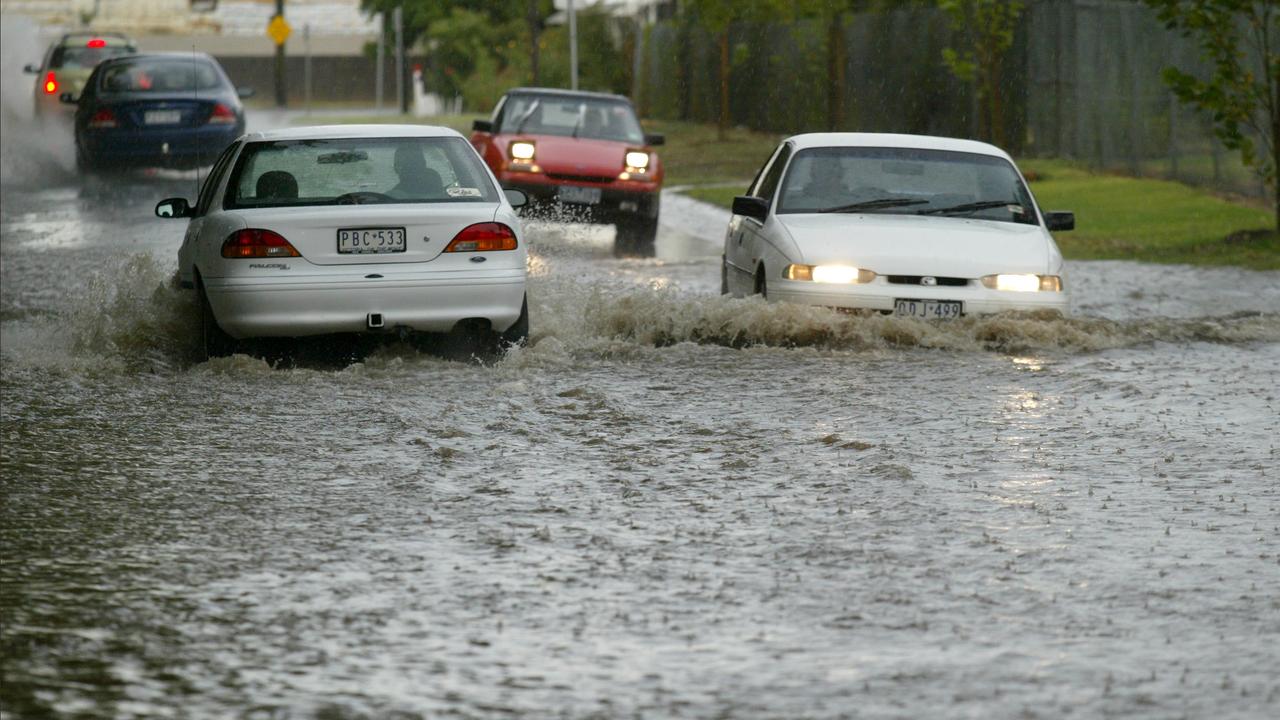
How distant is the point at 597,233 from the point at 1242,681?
1770 cm

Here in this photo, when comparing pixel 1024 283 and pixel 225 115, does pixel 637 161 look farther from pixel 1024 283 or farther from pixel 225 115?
pixel 1024 283

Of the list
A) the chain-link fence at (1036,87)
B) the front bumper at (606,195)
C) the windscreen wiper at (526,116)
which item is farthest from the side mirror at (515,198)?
the chain-link fence at (1036,87)

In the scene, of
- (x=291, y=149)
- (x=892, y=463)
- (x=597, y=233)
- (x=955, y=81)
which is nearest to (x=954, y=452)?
(x=892, y=463)

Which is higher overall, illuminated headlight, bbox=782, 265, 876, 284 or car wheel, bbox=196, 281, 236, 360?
illuminated headlight, bbox=782, 265, 876, 284

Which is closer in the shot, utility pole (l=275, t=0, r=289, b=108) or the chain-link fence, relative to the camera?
the chain-link fence

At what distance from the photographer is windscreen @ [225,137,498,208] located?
39.0 ft

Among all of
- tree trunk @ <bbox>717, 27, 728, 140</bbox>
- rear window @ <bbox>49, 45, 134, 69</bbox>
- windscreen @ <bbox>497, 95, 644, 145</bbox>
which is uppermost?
windscreen @ <bbox>497, 95, 644, 145</bbox>

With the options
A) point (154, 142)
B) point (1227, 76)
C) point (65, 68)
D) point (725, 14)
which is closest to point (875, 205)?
point (1227, 76)

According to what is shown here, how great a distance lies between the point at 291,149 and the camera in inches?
480

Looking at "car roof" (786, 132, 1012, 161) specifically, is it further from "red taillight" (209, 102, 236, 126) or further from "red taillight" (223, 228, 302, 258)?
"red taillight" (209, 102, 236, 126)

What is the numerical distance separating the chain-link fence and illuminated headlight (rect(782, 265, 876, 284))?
541 inches

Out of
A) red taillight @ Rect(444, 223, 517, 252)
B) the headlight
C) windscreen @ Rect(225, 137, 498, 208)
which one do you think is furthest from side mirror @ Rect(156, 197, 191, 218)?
the headlight

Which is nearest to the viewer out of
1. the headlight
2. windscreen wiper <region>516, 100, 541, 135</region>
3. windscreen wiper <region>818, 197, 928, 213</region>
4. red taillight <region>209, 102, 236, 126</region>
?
Answer: windscreen wiper <region>818, 197, 928, 213</region>

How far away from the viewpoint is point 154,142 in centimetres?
2792
